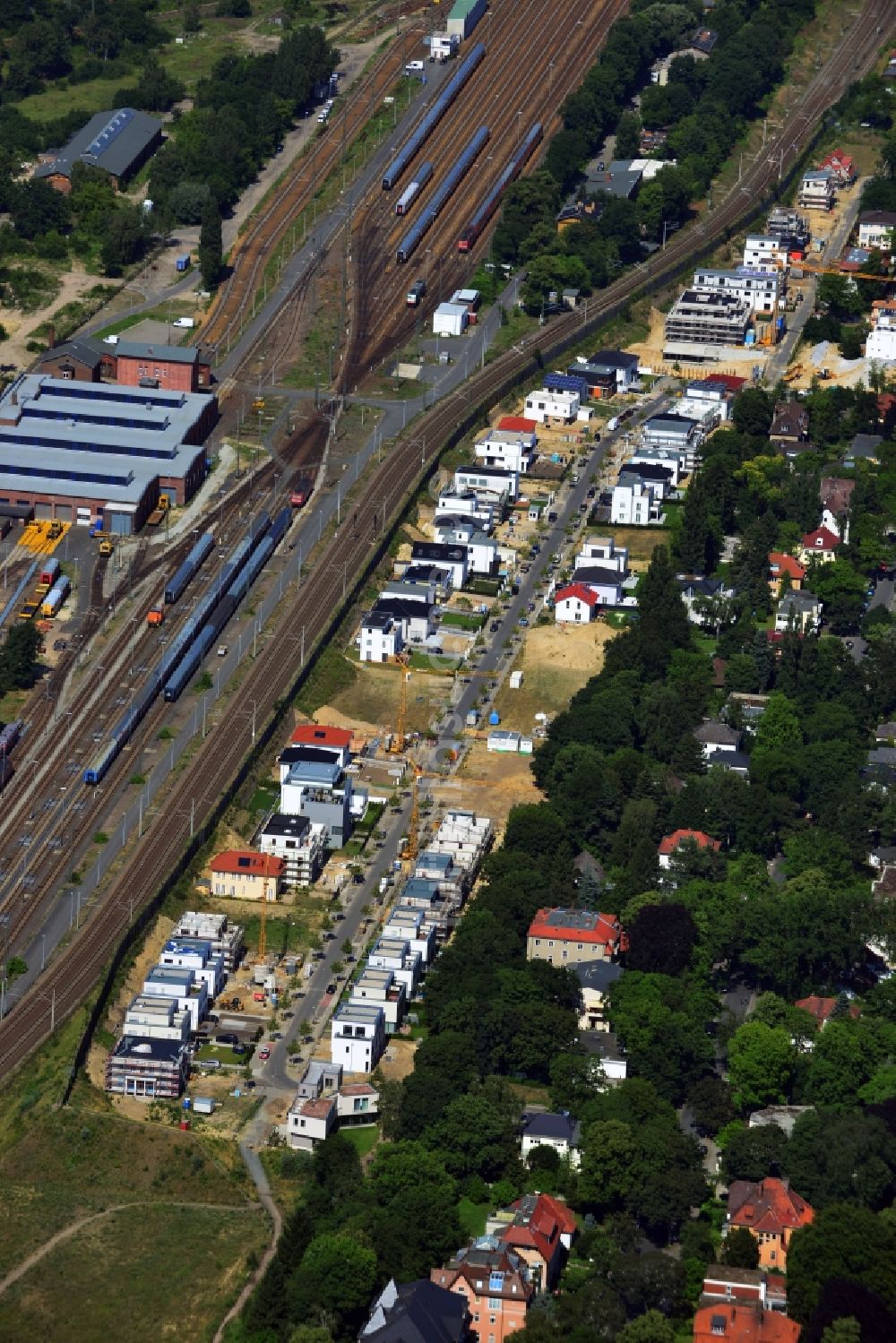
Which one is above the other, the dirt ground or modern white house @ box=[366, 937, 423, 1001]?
modern white house @ box=[366, 937, 423, 1001]

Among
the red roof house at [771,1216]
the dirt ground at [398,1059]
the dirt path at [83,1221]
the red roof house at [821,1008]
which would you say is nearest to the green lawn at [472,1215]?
the dirt path at [83,1221]

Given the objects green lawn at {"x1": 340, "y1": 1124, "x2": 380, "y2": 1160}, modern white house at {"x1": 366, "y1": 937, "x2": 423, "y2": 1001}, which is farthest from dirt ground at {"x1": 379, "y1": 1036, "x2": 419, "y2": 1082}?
modern white house at {"x1": 366, "y1": 937, "x2": 423, "y2": 1001}

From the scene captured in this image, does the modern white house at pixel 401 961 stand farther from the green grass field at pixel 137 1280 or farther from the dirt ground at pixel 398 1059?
the green grass field at pixel 137 1280

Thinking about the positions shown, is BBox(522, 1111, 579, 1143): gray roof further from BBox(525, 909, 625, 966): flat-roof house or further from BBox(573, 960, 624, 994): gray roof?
BBox(525, 909, 625, 966): flat-roof house

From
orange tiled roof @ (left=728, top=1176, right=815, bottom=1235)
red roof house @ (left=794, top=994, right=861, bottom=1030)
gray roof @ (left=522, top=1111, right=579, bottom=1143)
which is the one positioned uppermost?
red roof house @ (left=794, top=994, right=861, bottom=1030)

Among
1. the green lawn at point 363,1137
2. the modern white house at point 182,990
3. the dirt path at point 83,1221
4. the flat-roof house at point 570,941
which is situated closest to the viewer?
the dirt path at point 83,1221

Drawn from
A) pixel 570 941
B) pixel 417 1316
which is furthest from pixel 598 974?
pixel 417 1316
